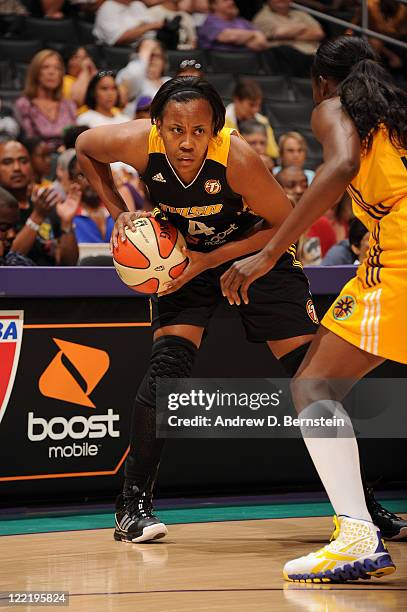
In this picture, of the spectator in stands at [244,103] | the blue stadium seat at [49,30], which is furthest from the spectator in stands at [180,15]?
the spectator in stands at [244,103]

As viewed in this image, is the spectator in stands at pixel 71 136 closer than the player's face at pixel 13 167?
No

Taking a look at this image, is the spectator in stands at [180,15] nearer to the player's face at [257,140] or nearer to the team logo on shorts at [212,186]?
the player's face at [257,140]

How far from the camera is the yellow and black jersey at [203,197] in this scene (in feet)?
12.4

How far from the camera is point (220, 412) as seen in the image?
15.6ft

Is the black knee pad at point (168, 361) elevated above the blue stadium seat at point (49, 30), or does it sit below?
above

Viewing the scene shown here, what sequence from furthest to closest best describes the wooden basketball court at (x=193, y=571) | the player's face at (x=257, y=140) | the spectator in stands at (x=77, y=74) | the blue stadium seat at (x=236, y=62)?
the blue stadium seat at (x=236, y=62)
the spectator in stands at (x=77, y=74)
the player's face at (x=257, y=140)
the wooden basketball court at (x=193, y=571)

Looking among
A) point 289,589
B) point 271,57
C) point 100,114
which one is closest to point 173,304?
point 289,589

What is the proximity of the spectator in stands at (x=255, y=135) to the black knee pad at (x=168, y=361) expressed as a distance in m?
3.62

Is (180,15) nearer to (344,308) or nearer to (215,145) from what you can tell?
(215,145)

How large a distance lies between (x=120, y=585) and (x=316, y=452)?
0.72m

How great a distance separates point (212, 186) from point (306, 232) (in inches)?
116

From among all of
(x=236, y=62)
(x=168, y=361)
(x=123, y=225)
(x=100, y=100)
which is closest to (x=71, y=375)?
(x=168, y=361)

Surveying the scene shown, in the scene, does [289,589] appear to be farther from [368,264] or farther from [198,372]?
[198,372]

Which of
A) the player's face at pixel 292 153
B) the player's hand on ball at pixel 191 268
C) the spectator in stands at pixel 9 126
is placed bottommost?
the player's face at pixel 292 153
